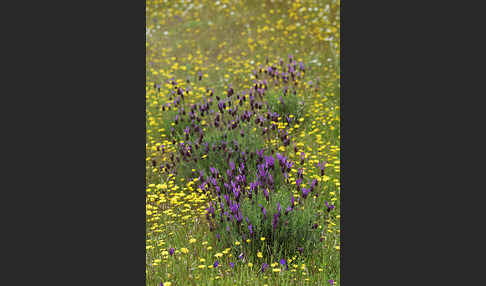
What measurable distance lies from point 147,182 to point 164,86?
299 cm

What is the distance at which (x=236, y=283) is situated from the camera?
3459 mm

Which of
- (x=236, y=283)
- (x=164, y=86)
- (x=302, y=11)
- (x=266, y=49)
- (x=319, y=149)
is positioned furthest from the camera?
(x=302, y=11)

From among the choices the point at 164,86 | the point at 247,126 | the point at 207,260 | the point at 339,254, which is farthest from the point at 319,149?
the point at 164,86

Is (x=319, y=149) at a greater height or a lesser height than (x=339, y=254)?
greater

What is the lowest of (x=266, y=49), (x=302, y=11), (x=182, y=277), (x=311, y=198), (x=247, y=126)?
(x=182, y=277)

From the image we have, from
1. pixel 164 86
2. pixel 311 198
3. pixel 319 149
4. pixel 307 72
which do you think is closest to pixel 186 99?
pixel 164 86

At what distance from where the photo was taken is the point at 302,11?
383 inches

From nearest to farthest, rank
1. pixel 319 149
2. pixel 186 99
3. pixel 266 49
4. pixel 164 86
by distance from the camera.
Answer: pixel 319 149, pixel 186 99, pixel 164 86, pixel 266 49

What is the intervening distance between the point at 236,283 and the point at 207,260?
1.34 ft

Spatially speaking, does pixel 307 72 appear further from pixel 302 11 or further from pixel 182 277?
pixel 182 277

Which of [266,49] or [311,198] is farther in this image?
[266,49]

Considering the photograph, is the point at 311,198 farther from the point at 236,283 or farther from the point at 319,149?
the point at 236,283

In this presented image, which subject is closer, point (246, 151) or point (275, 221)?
point (275, 221)

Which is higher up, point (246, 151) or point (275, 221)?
point (246, 151)
